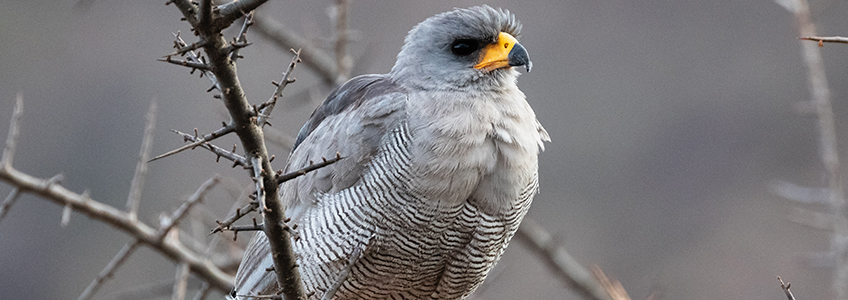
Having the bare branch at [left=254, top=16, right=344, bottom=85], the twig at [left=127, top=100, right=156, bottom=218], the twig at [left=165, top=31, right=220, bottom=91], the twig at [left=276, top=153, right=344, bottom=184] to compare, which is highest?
the bare branch at [left=254, top=16, right=344, bottom=85]

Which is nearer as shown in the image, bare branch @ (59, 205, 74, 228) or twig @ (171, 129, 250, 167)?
twig @ (171, 129, 250, 167)

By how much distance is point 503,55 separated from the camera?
2551 millimetres

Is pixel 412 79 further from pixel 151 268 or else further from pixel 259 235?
pixel 151 268

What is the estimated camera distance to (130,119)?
841cm

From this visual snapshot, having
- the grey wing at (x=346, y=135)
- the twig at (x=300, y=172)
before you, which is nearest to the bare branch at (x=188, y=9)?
the twig at (x=300, y=172)

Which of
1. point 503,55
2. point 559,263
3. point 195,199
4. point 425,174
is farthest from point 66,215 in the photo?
point 559,263

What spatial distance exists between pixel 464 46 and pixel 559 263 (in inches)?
89.4

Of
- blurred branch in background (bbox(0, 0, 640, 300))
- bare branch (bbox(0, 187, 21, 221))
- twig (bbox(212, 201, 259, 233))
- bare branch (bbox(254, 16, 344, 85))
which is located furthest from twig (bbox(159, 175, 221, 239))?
bare branch (bbox(254, 16, 344, 85))

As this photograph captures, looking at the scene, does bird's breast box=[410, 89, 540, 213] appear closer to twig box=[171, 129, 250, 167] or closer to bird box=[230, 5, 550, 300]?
bird box=[230, 5, 550, 300]

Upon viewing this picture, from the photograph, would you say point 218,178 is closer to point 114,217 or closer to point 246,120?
point 114,217

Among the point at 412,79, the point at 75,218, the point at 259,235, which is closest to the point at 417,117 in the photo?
the point at 412,79

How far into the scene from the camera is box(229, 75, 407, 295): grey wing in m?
2.48

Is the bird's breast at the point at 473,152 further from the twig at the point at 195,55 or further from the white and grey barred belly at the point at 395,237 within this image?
the twig at the point at 195,55

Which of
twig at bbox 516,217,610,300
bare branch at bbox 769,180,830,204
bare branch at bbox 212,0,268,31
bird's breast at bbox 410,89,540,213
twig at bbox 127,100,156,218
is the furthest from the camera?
twig at bbox 516,217,610,300
